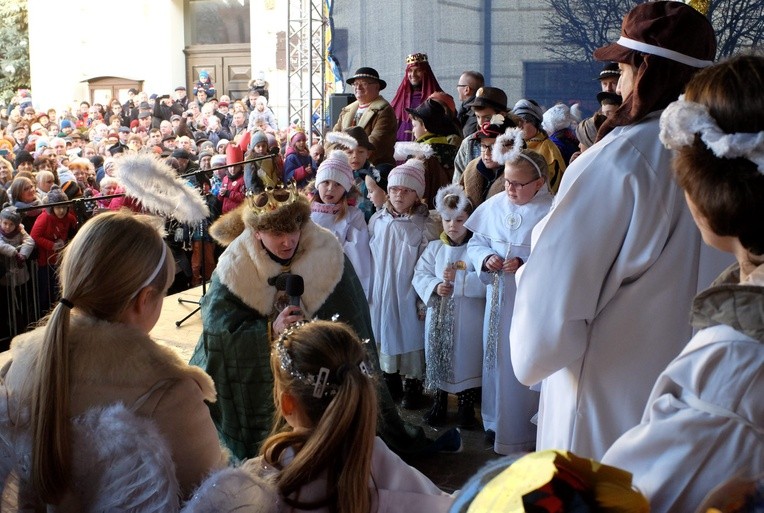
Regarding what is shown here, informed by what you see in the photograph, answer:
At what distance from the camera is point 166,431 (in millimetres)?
1861

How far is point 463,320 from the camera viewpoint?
15.6ft

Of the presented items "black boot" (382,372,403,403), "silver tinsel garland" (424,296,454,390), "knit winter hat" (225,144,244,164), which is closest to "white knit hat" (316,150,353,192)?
"silver tinsel garland" (424,296,454,390)

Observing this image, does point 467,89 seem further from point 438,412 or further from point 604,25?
point 438,412

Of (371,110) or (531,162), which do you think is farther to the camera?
(371,110)

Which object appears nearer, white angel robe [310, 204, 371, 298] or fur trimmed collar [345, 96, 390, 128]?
white angel robe [310, 204, 371, 298]

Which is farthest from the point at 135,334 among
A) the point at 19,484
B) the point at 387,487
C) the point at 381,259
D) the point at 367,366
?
the point at 381,259

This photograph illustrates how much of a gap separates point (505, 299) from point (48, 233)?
4.53 meters

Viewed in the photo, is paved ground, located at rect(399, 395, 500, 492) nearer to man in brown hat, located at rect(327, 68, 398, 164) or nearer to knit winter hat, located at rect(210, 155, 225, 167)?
man in brown hat, located at rect(327, 68, 398, 164)

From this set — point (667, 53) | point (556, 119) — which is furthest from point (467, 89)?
point (667, 53)

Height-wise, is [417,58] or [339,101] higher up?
[417,58]

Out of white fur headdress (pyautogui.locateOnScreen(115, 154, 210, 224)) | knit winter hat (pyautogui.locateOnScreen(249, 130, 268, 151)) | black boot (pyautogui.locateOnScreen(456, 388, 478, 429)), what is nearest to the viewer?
white fur headdress (pyautogui.locateOnScreen(115, 154, 210, 224))

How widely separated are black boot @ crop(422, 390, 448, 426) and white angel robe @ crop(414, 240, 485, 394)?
0.45ft

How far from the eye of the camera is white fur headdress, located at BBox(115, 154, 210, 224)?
297 cm

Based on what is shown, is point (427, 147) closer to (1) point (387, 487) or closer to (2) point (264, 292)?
(2) point (264, 292)
